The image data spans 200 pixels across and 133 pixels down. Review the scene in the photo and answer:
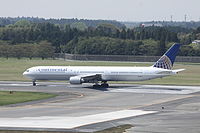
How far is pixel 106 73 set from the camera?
346 feet

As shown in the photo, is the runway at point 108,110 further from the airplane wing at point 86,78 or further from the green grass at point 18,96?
the green grass at point 18,96

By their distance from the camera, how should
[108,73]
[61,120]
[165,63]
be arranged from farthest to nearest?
[108,73] → [165,63] → [61,120]

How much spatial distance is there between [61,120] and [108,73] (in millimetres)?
44016

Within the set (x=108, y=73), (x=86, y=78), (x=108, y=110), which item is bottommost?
(x=108, y=110)

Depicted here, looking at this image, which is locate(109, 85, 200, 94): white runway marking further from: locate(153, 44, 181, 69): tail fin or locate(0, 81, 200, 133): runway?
locate(153, 44, 181, 69): tail fin

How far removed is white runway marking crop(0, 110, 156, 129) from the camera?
57969 mm

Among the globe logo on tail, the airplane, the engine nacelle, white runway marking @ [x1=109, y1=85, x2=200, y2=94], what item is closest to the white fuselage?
the airplane

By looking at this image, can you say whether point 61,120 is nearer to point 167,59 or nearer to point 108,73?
point 108,73

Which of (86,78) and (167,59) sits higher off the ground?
(167,59)

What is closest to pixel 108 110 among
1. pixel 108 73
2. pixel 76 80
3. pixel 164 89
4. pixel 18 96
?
pixel 18 96

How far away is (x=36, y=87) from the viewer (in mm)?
106188

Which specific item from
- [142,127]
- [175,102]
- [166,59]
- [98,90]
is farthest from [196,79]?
[142,127]

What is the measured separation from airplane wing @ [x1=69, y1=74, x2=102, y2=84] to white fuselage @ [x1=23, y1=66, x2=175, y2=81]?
1.08 meters

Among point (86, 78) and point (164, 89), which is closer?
point (164, 89)
